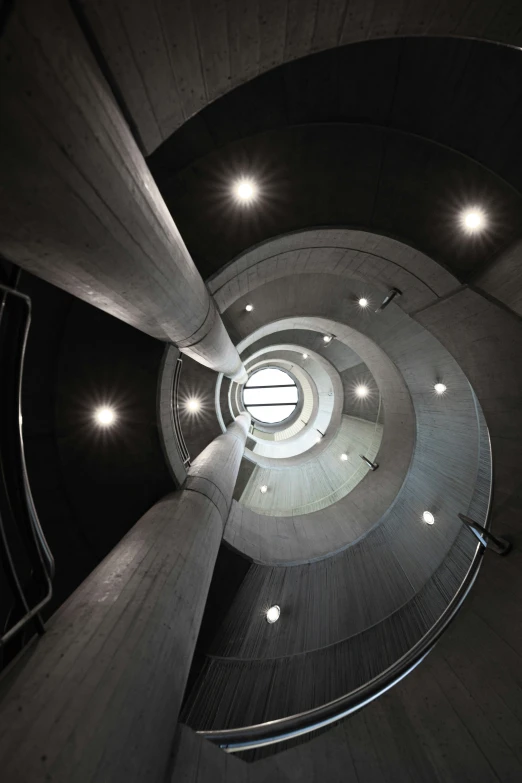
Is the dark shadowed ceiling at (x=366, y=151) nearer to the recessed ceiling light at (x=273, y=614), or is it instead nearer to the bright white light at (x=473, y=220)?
the bright white light at (x=473, y=220)

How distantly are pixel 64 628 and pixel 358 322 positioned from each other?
32.0ft

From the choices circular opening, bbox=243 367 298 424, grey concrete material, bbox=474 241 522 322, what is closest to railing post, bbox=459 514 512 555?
grey concrete material, bbox=474 241 522 322

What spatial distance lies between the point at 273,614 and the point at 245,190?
8.70 metres

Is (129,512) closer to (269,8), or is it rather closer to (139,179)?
(139,179)

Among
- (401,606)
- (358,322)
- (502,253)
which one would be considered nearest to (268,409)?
(358,322)

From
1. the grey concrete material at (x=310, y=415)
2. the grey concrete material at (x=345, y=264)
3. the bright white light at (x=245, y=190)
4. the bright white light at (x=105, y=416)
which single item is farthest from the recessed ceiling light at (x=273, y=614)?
the bright white light at (x=245, y=190)

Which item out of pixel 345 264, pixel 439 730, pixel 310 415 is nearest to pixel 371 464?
pixel 345 264

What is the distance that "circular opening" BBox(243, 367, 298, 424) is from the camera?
76.9 feet

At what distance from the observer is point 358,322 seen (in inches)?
392

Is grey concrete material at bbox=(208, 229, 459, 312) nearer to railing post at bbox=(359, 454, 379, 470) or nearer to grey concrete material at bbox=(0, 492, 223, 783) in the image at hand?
grey concrete material at bbox=(0, 492, 223, 783)

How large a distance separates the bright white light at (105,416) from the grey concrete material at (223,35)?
4.65 m

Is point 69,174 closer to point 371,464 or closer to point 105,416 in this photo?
point 105,416

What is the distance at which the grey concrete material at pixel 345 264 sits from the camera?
5504mm

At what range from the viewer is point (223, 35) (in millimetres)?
2646
